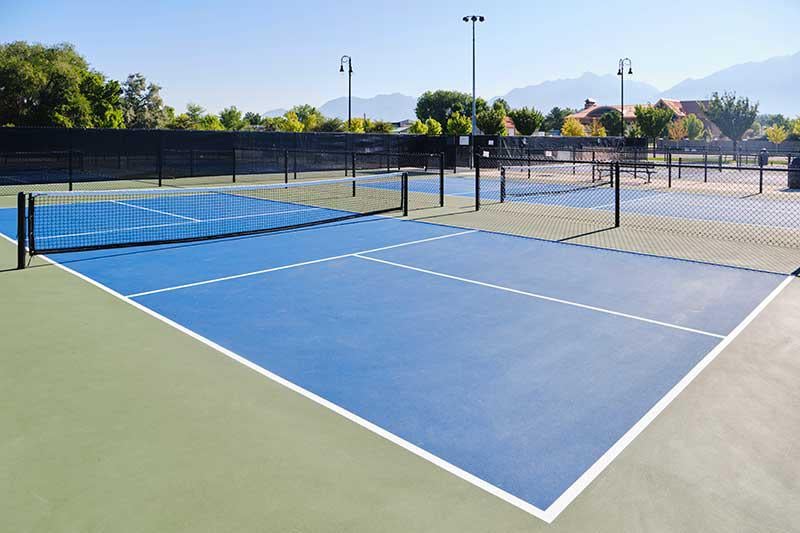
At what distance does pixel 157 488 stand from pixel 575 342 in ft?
15.5

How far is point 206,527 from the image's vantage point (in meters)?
3.93

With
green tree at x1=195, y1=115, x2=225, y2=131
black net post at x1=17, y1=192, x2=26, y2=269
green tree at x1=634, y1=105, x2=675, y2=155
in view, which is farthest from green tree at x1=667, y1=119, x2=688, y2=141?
black net post at x1=17, y1=192, x2=26, y2=269

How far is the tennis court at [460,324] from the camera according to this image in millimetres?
5211

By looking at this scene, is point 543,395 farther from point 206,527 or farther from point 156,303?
point 156,303

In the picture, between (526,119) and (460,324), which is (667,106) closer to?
(526,119)

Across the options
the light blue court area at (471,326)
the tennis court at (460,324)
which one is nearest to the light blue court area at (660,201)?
the tennis court at (460,324)

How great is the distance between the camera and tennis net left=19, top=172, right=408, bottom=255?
14031mm

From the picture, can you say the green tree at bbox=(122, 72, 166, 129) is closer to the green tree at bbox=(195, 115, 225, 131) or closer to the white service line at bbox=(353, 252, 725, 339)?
the green tree at bbox=(195, 115, 225, 131)

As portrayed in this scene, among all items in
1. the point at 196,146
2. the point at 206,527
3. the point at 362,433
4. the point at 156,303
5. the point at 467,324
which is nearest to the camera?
the point at 206,527

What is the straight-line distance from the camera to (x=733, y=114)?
83500 mm

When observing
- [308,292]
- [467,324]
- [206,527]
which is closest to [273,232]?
[308,292]

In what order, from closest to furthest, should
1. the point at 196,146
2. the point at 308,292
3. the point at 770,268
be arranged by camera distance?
the point at 308,292
the point at 770,268
the point at 196,146

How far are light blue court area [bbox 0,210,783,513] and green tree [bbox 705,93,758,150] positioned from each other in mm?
81651

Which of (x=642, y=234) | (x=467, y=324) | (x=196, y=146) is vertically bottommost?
(x=467, y=324)
